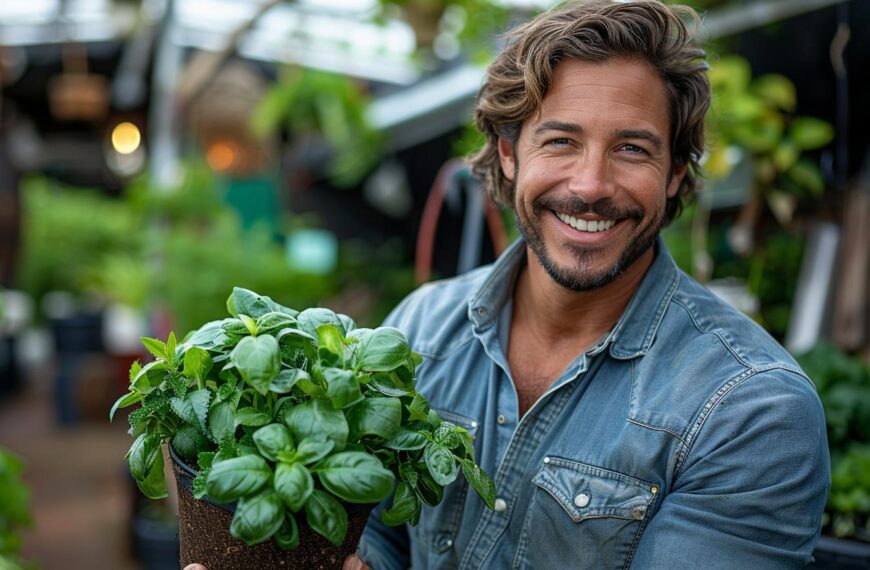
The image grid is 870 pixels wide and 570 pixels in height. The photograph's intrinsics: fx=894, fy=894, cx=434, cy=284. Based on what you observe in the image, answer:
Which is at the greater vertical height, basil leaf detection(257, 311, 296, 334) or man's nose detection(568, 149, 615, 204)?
man's nose detection(568, 149, 615, 204)

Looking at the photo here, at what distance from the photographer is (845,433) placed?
229 centimetres

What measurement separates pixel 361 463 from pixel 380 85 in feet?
21.6

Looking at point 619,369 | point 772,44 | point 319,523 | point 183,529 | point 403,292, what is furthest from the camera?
point 403,292

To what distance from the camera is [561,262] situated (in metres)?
1.60

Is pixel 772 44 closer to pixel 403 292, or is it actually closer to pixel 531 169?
pixel 531 169

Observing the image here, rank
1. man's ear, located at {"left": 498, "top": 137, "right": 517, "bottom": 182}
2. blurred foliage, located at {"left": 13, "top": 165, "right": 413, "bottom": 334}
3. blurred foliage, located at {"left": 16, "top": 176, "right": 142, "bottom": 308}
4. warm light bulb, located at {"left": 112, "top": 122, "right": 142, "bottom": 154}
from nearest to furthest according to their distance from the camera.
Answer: man's ear, located at {"left": 498, "top": 137, "right": 517, "bottom": 182} < blurred foliage, located at {"left": 13, "top": 165, "right": 413, "bottom": 334} < blurred foliage, located at {"left": 16, "top": 176, "right": 142, "bottom": 308} < warm light bulb, located at {"left": 112, "top": 122, "right": 142, "bottom": 154}

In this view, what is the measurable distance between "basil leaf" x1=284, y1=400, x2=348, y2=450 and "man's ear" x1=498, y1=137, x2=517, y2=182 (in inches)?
29.6

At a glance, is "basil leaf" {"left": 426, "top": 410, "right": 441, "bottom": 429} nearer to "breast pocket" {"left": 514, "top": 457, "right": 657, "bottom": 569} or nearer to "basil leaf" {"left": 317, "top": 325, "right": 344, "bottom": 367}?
"basil leaf" {"left": 317, "top": 325, "right": 344, "bottom": 367}

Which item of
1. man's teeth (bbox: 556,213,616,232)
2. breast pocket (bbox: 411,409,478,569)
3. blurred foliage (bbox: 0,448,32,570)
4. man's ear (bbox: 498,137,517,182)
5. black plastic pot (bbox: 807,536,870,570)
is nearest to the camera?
man's teeth (bbox: 556,213,616,232)

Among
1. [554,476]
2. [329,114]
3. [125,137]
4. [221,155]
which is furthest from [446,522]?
[125,137]

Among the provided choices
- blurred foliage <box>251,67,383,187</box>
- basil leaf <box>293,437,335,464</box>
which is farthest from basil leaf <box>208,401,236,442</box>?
blurred foliage <box>251,67,383,187</box>

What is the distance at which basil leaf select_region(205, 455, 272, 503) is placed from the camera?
1140 mm

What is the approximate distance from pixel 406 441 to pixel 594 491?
1.25 ft

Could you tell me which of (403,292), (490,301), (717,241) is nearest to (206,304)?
(403,292)
